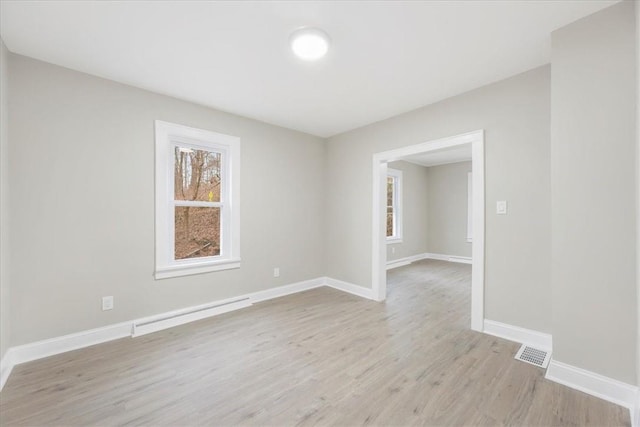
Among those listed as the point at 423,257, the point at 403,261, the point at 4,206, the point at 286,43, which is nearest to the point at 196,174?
the point at 4,206

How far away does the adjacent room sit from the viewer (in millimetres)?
1754

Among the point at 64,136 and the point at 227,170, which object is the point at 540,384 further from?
the point at 64,136

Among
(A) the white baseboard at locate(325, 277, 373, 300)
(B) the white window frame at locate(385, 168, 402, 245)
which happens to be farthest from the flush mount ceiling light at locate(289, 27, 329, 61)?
(B) the white window frame at locate(385, 168, 402, 245)

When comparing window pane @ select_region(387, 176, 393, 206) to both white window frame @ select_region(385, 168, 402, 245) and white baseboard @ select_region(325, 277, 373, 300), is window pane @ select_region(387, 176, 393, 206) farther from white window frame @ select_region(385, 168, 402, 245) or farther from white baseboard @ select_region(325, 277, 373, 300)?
white baseboard @ select_region(325, 277, 373, 300)

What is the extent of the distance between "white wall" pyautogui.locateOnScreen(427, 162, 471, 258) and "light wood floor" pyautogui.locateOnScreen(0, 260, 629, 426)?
435cm

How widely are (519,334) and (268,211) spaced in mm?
3292

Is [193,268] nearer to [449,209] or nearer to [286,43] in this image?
[286,43]

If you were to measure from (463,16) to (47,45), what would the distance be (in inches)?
126

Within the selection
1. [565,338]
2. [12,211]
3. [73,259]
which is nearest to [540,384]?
[565,338]

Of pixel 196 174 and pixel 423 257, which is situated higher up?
pixel 196 174

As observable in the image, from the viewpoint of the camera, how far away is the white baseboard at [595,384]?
171 cm

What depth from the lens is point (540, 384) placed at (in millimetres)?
1946

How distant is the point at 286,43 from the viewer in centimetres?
212

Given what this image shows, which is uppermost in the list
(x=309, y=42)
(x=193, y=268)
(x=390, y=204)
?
(x=309, y=42)
